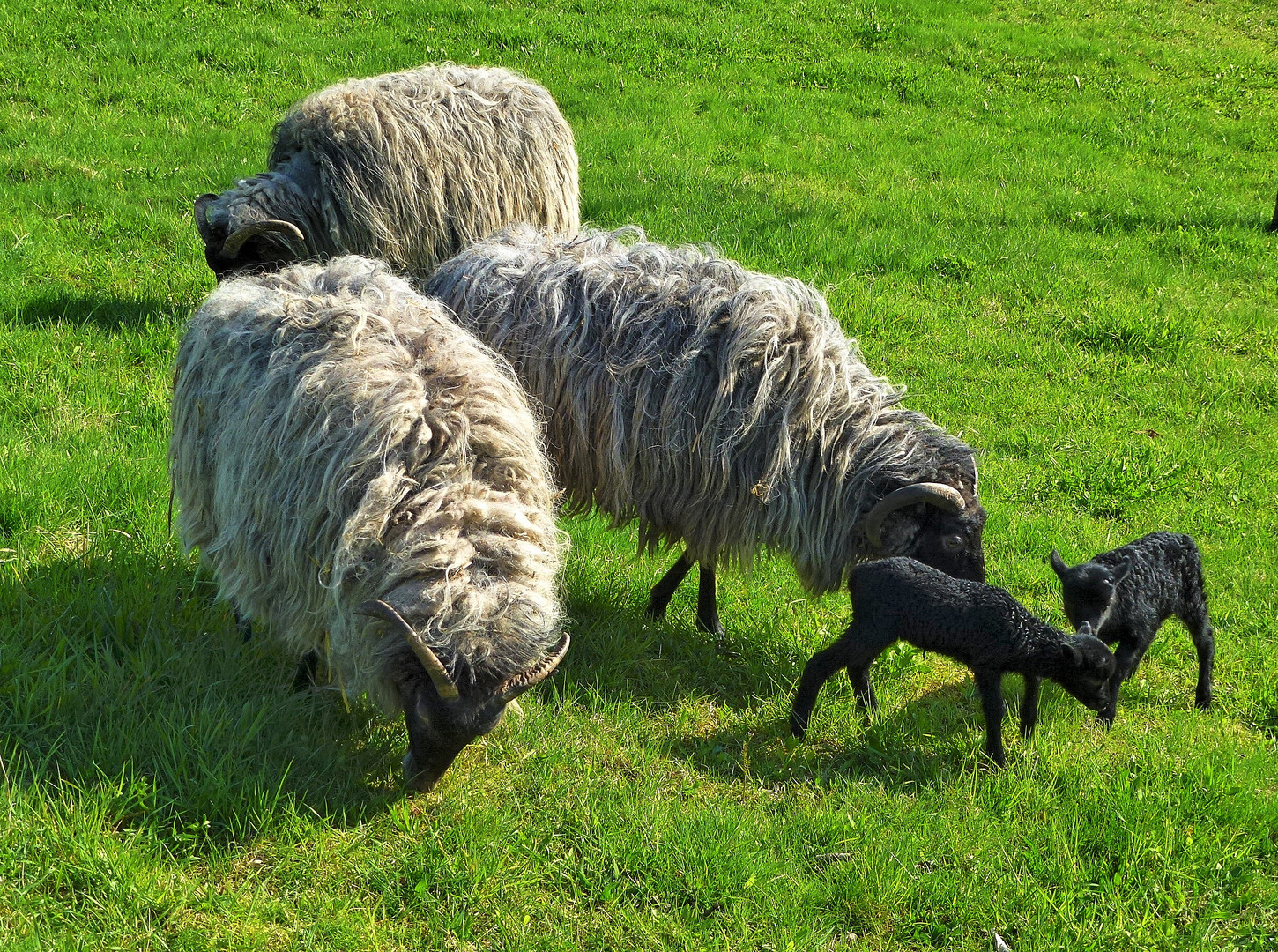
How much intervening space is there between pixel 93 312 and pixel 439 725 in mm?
5187

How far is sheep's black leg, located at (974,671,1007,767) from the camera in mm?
4445

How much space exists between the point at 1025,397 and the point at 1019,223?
3.63 m

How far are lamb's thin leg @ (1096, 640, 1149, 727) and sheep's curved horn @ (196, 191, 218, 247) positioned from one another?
21.0ft

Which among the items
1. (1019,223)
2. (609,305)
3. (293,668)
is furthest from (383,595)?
(1019,223)

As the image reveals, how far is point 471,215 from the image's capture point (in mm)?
7672

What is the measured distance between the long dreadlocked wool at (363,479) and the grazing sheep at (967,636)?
132cm

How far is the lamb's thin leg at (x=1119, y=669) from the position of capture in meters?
4.91

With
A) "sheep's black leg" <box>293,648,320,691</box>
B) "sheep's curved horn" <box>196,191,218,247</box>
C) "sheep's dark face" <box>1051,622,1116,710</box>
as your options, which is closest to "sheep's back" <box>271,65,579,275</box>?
"sheep's curved horn" <box>196,191,218,247</box>

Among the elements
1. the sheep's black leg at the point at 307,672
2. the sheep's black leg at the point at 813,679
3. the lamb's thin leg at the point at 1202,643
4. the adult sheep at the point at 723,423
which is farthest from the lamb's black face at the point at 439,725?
the lamb's thin leg at the point at 1202,643

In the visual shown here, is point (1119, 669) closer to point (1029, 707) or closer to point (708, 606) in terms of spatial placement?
point (1029, 707)

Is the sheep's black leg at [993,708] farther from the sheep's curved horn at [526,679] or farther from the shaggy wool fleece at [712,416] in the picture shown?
the sheep's curved horn at [526,679]

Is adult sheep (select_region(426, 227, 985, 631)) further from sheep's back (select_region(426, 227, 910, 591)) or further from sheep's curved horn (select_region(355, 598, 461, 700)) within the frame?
sheep's curved horn (select_region(355, 598, 461, 700))

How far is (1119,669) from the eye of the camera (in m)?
4.93

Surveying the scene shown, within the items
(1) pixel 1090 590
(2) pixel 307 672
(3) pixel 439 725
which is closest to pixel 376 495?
(3) pixel 439 725
